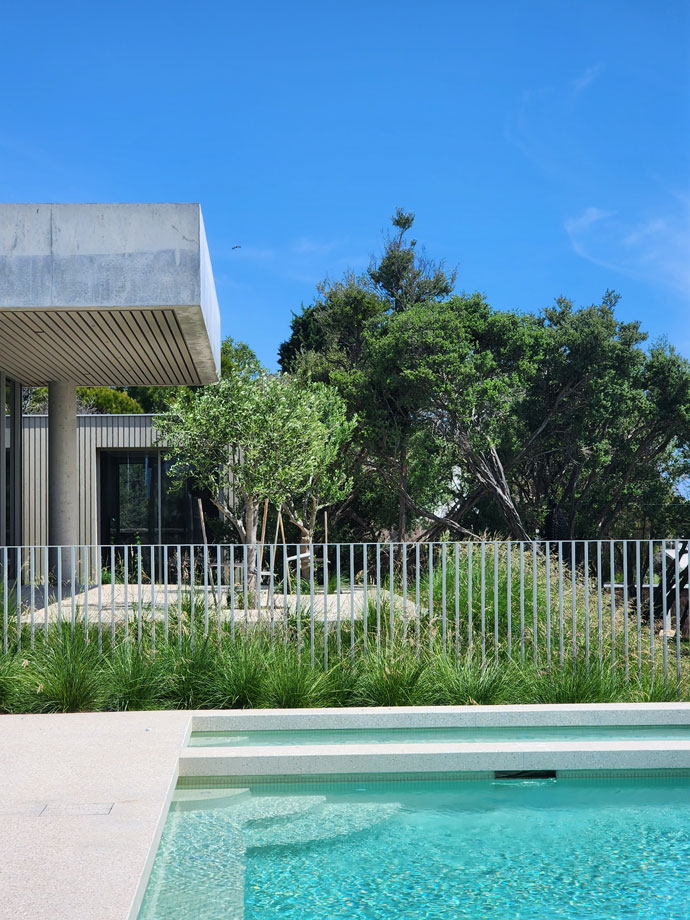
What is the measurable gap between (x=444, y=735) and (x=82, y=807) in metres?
3.12

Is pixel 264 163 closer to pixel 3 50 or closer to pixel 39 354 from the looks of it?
pixel 3 50

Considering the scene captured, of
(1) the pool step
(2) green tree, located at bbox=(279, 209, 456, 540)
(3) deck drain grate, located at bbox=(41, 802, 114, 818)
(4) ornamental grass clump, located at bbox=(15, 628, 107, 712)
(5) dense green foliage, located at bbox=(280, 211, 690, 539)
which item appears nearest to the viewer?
(3) deck drain grate, located at bbox=(41, 802, 114, 818)

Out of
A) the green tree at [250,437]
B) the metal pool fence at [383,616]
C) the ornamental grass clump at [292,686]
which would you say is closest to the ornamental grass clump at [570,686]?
the metal pool fence at [383,616]

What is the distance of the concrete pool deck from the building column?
28.3 feet

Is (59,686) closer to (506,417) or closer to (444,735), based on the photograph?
(444,735)

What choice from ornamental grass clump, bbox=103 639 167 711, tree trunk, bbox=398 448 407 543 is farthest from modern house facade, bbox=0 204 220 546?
tree trunk, bbox=398 448 407 543

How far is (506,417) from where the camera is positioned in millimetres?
21516

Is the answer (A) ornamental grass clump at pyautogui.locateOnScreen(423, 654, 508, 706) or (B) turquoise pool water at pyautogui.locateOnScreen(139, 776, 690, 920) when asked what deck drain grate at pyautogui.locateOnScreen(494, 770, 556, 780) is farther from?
(A) ornamental grass clump at pyautogui.locateOnScreen(423, 654, 508, 706)

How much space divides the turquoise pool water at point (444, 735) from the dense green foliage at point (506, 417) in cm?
1222

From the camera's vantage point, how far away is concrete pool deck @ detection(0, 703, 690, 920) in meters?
3.69

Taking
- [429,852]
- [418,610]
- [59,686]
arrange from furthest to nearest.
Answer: [418,610]
[59,686]
[429,852]

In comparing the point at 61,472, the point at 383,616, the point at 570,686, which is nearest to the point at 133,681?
the point at 383,616

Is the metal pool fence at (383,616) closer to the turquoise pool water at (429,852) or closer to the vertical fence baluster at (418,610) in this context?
the vertical fence baluster at (418,610)

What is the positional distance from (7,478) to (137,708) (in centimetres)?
857
